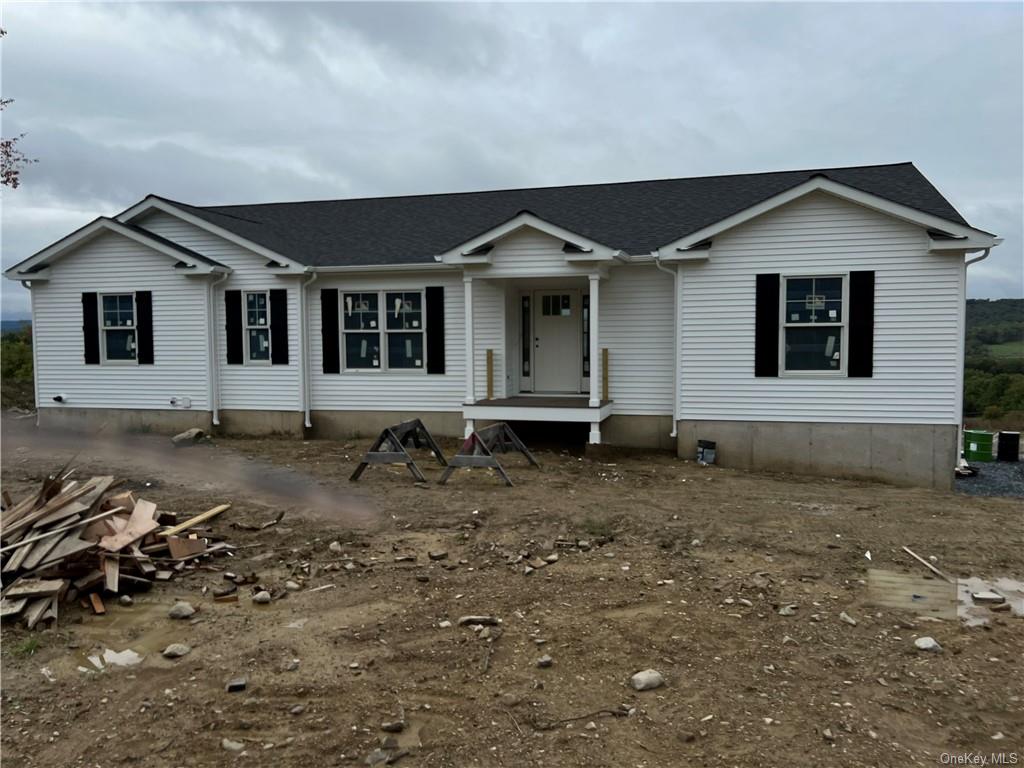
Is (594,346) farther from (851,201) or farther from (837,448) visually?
(851,201)

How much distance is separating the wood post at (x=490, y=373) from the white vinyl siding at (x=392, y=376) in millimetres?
501

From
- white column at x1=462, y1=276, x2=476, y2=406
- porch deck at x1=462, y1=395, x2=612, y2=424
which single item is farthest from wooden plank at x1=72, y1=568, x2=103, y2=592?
white column at x1=462, y1=276, x2=476, y2=406

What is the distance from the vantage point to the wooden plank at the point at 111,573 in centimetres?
581

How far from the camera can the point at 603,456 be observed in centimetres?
1208

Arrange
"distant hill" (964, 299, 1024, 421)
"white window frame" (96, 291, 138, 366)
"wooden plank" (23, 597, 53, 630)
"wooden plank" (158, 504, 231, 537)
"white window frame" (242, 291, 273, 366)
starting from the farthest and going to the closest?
"distant hill" (964, 299, 1024, 421)
"white window frame" (96, 291, 138, 366)
"white window frame" (242, 291, 273, 366)
"wooden plank" (158, 504, 231, 537)
"wooden plank" (23, 597, 53, 630)

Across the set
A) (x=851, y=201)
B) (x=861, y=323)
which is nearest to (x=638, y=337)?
(x=861, y=323)

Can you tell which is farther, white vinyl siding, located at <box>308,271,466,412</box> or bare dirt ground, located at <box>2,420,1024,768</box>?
white vinyl siding, located at <box>308,271,466,412</box>

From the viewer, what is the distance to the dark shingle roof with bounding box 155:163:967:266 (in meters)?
13.3

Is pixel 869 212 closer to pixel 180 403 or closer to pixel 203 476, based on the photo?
pixel 203 476

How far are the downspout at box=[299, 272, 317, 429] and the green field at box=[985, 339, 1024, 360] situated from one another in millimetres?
26906

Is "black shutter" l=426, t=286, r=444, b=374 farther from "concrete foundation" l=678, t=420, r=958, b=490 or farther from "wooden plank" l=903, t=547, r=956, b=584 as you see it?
"wooden plank" l=903, t=547, r=956, b=584

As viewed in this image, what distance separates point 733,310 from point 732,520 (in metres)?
4.57

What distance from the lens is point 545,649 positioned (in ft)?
15.9

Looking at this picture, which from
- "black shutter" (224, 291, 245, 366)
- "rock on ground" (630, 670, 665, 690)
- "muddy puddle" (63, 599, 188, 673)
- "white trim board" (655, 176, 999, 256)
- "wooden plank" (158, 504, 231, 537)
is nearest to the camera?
"rock on ground" (630, 670, 665, 690)
